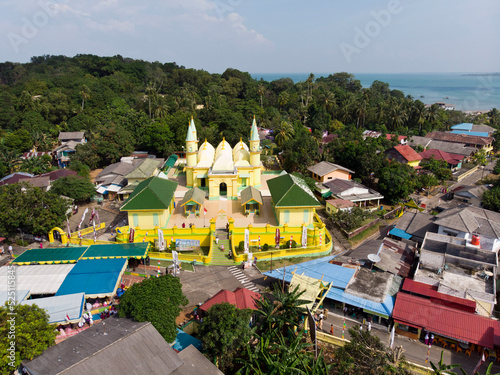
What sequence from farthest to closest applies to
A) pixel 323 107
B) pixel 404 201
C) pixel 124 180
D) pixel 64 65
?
pixel 64 65
pixel 323 107
pixel 124 180
pixel 404 201

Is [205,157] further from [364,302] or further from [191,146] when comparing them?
[364,302]

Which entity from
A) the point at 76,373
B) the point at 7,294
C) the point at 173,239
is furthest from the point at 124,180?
the point at 76,373

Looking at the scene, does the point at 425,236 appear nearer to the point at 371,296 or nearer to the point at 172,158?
the point at 371,296

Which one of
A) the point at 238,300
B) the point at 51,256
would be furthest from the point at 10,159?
the point at 238,300

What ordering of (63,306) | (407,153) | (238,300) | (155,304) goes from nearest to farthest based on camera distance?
(155,304) < (63,306) < (238,300) < (407,153)

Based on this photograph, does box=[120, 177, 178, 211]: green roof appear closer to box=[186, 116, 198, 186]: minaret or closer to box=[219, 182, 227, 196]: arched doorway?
box=[219, 182, 227, 196]: arched doorway

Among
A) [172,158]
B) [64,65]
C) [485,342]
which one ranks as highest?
[64,65]

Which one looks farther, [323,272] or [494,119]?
[494,119]
